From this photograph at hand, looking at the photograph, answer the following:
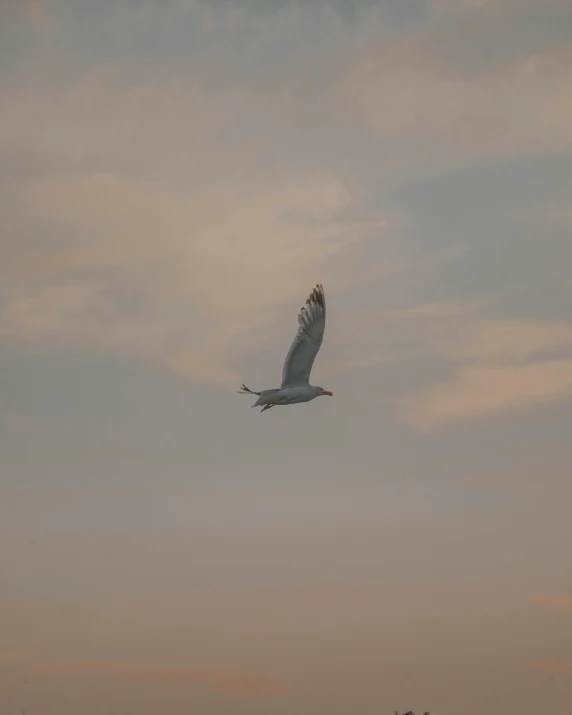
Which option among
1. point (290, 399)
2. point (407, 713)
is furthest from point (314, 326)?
point (407, 713)

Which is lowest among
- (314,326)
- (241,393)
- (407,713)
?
(407,713)

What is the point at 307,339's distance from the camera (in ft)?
226

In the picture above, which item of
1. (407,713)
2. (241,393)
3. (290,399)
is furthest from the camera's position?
(407,713)

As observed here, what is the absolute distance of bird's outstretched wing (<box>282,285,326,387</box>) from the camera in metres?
68.8

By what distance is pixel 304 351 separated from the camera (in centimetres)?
6888

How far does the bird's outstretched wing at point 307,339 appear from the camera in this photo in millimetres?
68812

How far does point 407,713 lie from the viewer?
446 feet

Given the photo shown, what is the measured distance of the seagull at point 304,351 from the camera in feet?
226

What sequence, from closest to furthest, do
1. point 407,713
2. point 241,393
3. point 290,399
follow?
point 241,393, point 290,399, point 407,713

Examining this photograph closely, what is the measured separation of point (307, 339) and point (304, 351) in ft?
2.65

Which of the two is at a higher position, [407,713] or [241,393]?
[241,393]

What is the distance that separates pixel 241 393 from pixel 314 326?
778 cm

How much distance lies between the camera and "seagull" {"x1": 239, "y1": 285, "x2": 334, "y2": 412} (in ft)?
226

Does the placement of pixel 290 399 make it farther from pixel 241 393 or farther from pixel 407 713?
pixel 407 713
